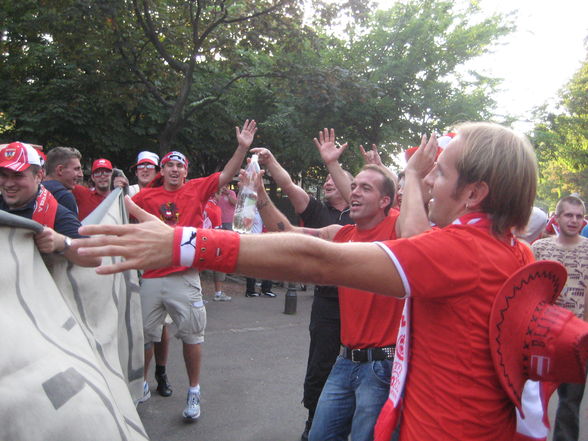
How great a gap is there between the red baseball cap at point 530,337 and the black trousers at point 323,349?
2.11 m

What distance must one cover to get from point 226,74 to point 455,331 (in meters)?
10.1

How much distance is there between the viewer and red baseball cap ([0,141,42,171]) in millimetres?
2918

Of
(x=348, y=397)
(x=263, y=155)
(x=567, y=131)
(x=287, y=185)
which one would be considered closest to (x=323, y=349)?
(x=348, y=397)

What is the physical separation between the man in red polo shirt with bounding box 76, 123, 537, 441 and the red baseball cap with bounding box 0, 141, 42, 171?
196 cm

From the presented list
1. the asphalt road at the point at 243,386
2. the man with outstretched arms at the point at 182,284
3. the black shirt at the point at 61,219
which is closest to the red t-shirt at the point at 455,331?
the black shirt at the point at 61,219

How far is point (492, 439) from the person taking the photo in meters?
1.61

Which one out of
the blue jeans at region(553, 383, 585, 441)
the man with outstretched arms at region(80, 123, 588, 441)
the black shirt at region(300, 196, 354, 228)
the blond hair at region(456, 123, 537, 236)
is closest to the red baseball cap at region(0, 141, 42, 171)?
the man with outstretched arms at region(80, 123, 588, 441)

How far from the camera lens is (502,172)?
1562 mm

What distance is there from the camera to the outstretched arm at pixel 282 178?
147 inches

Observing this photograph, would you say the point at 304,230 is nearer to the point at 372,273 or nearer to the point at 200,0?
the point at 372,273

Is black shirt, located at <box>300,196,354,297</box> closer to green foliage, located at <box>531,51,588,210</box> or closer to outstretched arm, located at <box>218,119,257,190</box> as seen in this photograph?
outstretched arm, located at <box>218,119,257,190</box>

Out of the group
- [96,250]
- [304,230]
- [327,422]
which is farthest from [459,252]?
[304,230]

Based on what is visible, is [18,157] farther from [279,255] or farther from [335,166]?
[279,255]

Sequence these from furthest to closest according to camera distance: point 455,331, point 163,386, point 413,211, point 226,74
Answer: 1. point 226,74
2. point 163,386
3. point 413,211
4. point 455,331
